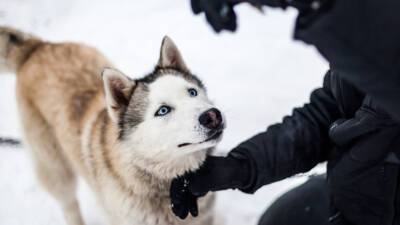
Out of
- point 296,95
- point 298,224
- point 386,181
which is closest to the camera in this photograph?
point 386,181

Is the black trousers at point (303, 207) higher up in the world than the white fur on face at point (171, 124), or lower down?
lower down

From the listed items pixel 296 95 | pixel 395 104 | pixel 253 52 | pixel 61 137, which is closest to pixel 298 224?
pixel 395 104

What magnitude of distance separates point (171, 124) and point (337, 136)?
603mm

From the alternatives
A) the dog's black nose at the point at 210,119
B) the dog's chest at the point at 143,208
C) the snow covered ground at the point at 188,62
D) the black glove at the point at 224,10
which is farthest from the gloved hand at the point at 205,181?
the snow covered ground at the point at 188,62

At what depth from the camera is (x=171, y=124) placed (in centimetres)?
157

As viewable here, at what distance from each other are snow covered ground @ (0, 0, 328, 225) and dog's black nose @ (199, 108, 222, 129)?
1338 mm

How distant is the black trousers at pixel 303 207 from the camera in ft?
6.52

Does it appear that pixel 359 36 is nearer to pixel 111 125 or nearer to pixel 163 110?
pixel 163 110

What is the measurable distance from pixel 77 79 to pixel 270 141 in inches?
43.0

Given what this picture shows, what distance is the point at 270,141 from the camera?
1.77 meters

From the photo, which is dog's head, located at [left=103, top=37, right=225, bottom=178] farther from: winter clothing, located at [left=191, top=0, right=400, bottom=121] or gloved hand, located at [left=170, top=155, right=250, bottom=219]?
winter clothing, located at [left=191, top=0, right=400, bottom=121]

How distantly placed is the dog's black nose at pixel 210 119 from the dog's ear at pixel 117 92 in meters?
0.39

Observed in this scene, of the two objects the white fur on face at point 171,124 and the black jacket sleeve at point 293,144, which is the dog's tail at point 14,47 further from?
the black jacket sleeve at point 293,144

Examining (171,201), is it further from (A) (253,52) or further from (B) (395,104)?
(A) (253,52)
